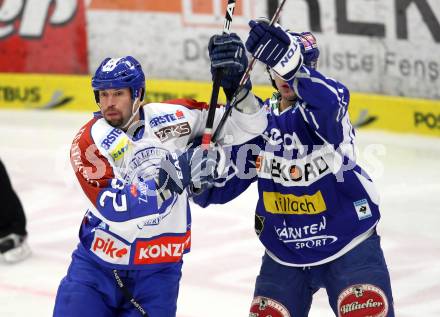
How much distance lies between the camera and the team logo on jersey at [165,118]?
4.65m

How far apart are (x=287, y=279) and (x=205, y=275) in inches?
93.7

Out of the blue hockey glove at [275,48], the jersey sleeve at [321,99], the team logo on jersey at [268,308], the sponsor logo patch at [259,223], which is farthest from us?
the sponsor logo patch at [259,223]

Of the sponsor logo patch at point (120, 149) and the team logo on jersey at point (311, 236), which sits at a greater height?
the sponsor logo patch at point (120, 149)

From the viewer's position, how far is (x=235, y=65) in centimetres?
433

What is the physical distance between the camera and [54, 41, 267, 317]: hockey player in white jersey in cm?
446

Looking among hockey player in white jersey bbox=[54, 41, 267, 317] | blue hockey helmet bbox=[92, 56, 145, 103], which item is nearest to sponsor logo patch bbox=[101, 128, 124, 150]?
hockey player in white jersey bbox=[54, 41, 267, 317]

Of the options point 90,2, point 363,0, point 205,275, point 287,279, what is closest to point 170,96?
point 90,2

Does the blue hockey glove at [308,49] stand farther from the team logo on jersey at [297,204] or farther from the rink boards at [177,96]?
the rink boards at [177,96]

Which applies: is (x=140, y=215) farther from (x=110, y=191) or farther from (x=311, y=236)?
(x=311, y=236)

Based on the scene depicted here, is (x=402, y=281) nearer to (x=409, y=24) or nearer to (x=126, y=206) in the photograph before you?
(x=126, y=206)

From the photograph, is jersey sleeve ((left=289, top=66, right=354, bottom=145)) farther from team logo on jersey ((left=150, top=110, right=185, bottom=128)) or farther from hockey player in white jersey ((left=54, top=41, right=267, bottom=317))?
team logo on jersey ((left=150, top=110, right=185, bottom=128))

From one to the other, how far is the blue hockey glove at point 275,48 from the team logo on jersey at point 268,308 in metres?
0.96

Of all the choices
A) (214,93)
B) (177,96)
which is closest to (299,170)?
(214,93)

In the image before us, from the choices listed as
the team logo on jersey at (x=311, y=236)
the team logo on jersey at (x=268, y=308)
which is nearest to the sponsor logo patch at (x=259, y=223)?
the team logo on jersey at (x=311, y=236)
